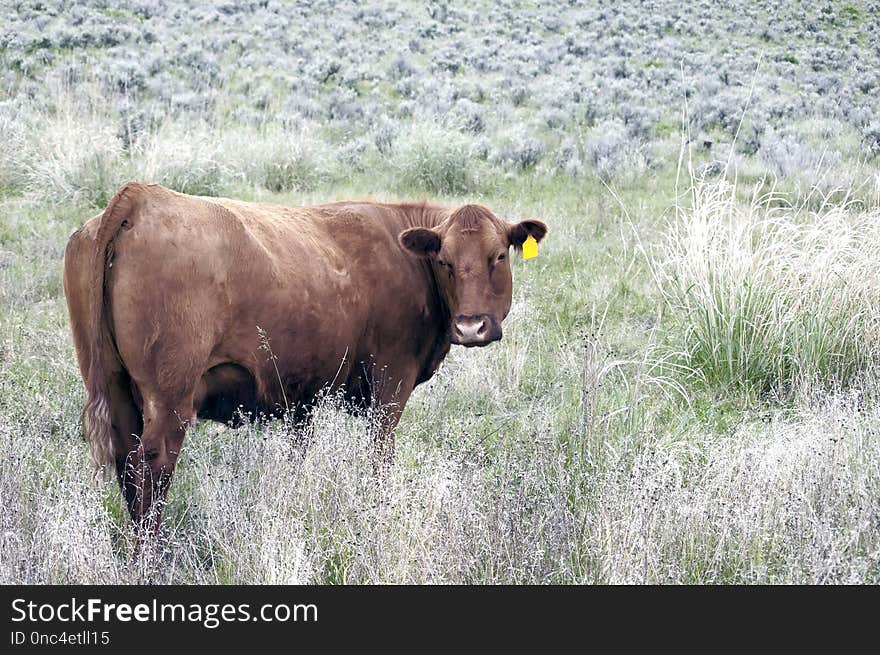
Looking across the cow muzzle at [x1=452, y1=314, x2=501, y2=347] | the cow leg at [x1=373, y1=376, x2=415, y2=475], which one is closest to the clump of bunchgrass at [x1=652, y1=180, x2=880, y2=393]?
the cow muzzle at [x1=452, y1=314, x2=501, y2=347]

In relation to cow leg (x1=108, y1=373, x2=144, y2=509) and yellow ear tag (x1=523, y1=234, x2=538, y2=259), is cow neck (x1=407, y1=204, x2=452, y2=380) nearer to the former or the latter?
yellow ear tag (x1=523, y1=234, x2=538, y2=259)

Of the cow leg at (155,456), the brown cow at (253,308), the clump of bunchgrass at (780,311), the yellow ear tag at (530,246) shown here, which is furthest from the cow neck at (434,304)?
the clump of bunchgrass at (780,311)

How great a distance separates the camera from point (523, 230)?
232 inches

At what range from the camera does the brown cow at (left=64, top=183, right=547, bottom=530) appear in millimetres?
4414

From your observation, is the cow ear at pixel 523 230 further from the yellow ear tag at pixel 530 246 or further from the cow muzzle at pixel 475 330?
the cow muzzle at pixel 475 330

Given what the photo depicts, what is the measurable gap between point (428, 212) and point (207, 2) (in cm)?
2522

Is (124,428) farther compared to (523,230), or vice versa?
(523,230)

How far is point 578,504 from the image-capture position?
4684 mm

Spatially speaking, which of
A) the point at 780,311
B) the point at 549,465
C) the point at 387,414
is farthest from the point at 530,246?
the point at 780,311

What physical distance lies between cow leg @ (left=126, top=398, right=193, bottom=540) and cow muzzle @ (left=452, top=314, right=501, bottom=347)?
62.6 inches

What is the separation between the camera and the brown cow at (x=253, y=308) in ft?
14.5

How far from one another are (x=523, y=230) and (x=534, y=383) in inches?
67.4

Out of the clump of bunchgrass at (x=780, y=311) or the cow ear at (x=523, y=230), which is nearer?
the cow ear at (x=523, y=230)

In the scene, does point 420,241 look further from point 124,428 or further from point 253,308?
point 124,428
